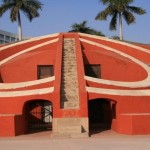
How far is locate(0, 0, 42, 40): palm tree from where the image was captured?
38.0 meters

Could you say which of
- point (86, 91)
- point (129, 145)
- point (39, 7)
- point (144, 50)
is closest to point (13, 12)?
point (39, 7)

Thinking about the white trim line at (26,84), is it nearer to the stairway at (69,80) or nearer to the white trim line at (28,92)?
the stairway at (69,80)

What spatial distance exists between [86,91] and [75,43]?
712cm

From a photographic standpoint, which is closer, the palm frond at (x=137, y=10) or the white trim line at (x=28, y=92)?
the white trim line at (x=28, y=92)

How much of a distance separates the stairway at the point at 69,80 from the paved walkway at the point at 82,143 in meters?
1.76

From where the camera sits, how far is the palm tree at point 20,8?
38.0 meters

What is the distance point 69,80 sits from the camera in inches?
703

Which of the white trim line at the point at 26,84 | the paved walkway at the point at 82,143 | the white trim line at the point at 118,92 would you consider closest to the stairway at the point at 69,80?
the white trim line at the point at 26,84

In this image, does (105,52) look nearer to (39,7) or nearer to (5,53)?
(5,53)

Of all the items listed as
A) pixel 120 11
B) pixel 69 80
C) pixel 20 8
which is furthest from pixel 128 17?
pixel 69 80

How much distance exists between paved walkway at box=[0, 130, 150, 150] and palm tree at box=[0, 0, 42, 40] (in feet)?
79.8

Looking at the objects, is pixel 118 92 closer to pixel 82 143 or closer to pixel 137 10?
pixel 82 143

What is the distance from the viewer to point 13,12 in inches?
1492

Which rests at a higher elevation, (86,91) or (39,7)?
(39,7)
